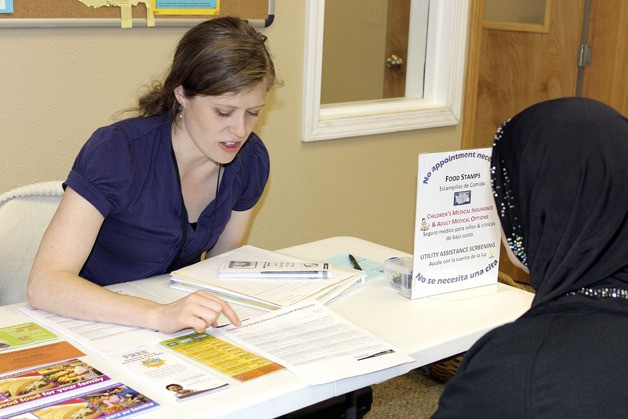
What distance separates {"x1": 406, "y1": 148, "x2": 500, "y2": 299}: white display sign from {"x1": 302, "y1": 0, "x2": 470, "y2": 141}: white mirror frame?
138 cm

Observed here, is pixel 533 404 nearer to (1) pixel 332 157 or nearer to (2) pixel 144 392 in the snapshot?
Result: (2) pixel 144 392

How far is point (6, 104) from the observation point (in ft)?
8.28

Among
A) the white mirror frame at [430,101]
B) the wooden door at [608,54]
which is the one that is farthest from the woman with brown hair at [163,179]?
the wooden door at [608,54]

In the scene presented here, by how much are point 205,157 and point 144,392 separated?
82 cm

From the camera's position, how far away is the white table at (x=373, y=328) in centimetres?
140

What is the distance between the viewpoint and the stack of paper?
183 centimetres

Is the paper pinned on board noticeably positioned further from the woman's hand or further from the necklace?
the necklace

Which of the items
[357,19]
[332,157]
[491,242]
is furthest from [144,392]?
[357,19]

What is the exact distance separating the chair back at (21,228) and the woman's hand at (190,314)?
554mm

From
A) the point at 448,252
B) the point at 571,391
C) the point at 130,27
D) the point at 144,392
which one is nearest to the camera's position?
the point at 571,391

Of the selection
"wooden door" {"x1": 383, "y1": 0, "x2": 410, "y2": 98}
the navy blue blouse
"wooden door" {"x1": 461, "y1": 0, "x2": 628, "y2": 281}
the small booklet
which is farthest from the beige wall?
the small booklet

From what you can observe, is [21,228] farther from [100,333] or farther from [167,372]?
[167,372]

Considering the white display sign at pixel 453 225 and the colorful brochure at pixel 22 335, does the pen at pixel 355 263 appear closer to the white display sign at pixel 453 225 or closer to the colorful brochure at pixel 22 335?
the white display sign at pixel 453 225

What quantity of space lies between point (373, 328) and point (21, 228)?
2.93ft
